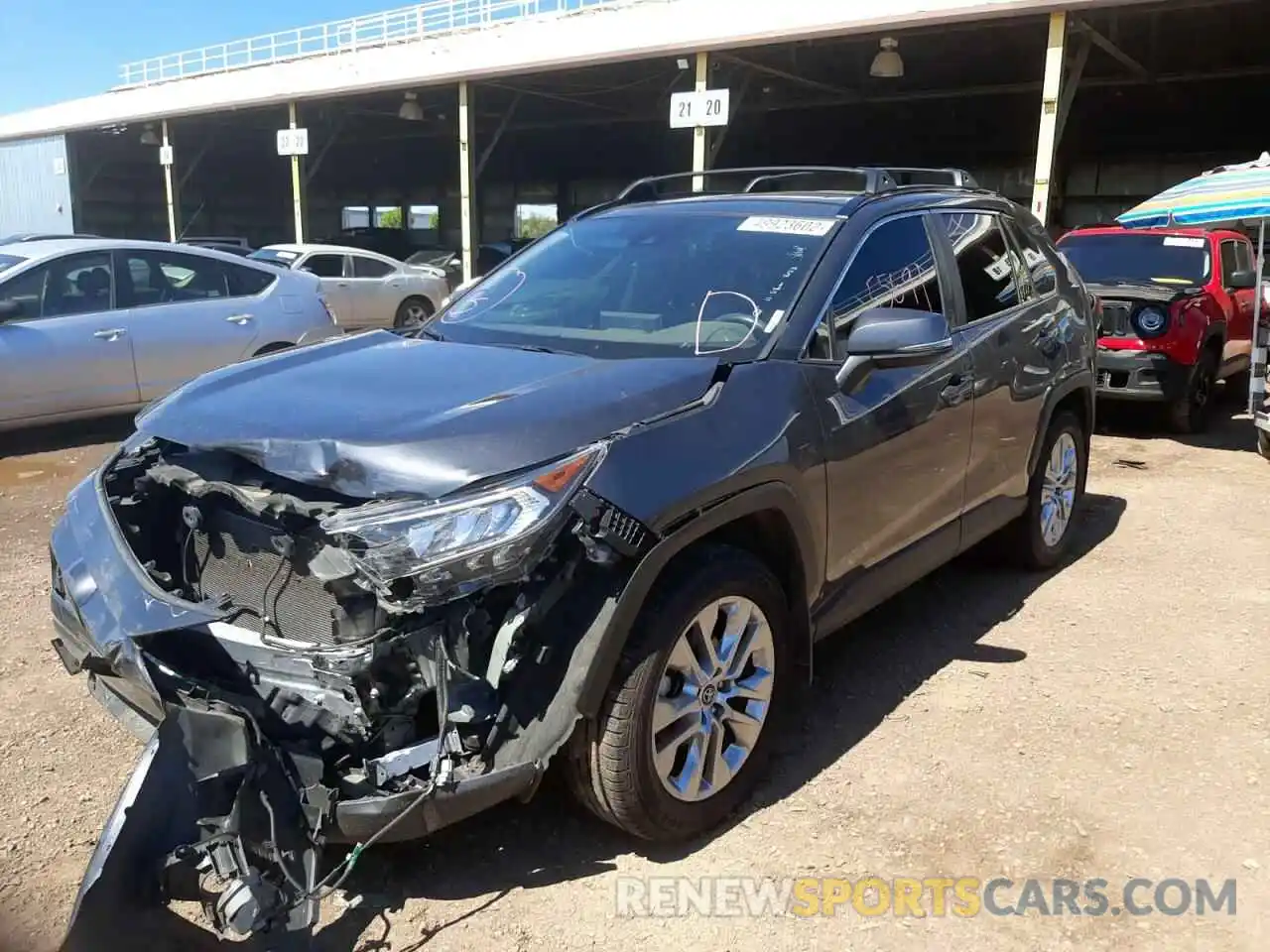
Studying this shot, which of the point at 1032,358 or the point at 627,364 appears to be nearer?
the point at 627,364

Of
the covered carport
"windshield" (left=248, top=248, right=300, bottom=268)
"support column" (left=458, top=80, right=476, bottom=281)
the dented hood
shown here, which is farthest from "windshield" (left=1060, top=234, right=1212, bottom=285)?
"support column" (left=458, top=80, right=476, bottom=281)

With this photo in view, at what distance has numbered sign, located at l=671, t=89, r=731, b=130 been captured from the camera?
1302cm

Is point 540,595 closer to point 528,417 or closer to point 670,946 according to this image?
point 528,417

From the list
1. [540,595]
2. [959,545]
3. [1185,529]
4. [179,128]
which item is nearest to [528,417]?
[540,595]

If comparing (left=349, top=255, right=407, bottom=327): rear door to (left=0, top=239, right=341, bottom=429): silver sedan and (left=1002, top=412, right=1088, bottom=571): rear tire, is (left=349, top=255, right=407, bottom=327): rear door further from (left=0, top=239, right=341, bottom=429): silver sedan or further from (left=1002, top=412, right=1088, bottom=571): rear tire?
(left=1002, top=412, right=1088, bottom=571): rear tire

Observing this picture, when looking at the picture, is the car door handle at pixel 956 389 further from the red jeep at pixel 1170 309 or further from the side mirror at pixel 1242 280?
the side mirror at pixel 1242 280

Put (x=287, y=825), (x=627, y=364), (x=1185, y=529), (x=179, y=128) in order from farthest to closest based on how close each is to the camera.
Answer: (x=179, y=128) → (x=1185, y=529) → (x=627, y=364) → (x=287, y=825)

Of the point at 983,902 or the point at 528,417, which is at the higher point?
the point at 528,417

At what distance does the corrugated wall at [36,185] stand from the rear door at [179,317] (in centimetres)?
2676

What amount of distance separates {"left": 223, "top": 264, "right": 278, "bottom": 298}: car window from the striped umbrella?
7.47m

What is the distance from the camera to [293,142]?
2003 centimetres

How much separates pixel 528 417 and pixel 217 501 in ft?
3.13

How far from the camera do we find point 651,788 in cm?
275

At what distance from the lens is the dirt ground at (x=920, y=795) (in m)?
2.67
